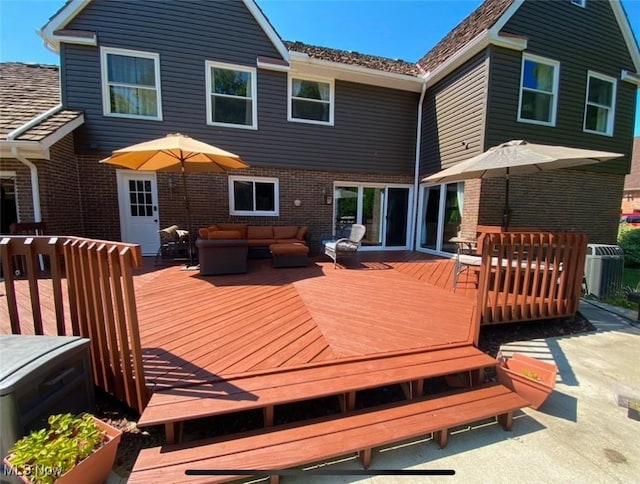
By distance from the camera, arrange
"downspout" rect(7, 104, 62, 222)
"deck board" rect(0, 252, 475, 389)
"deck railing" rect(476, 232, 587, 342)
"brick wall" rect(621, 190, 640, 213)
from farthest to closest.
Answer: "brick wall" rect(621, 190, 640, 213)
"downspout" rect(7, 104, 62, 222)
"deck railing" rect(476, 232, 587, 342)
"deck board" rect(0, 252, 475, 389)

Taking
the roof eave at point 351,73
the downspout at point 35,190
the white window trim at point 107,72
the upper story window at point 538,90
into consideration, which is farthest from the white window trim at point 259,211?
the upper story window at point 538,90

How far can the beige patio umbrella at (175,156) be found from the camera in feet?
15.8

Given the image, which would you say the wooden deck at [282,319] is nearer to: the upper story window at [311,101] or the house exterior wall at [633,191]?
the upper story window at [311,101]

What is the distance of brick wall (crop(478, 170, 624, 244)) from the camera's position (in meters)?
7.02

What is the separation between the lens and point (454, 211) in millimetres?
7812

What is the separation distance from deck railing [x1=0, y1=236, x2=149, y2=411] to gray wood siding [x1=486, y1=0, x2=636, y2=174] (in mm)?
7585

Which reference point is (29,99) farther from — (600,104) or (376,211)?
(600,104)

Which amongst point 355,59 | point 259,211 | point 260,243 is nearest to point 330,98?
point 355,59

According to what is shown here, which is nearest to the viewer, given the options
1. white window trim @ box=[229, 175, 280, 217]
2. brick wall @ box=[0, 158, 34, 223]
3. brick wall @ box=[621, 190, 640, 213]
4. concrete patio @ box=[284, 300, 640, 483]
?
concrete patio @ box=[284, 300, 640, 483]

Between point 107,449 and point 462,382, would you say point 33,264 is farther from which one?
point 462,382

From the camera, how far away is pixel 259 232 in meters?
7.61

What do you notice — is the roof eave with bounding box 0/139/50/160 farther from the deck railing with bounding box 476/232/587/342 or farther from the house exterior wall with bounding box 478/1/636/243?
the house exterior wall with bounding box 478/1/636/243

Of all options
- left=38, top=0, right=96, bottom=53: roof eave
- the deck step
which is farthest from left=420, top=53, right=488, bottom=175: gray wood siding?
left=38, top=0, right=96, bottom=53: roof eave

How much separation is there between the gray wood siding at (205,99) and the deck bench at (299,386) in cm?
659
